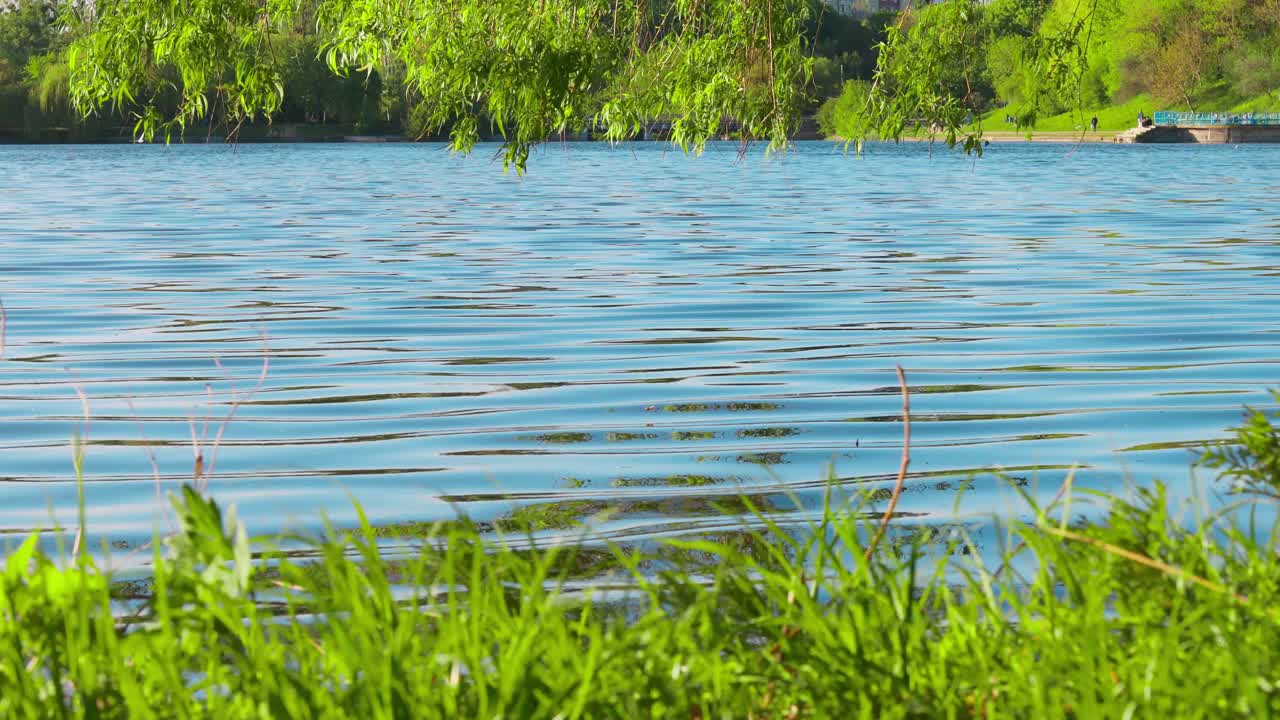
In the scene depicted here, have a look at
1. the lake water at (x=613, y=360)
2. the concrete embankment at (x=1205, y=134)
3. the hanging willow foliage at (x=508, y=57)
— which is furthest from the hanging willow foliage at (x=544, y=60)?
the concrete embankment at (x=1205, y=134)

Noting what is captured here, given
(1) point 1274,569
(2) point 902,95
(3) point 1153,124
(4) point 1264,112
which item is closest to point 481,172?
(2) point 902,95

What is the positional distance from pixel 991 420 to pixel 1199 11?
95025mm

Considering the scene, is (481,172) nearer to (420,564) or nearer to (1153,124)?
(420,564)

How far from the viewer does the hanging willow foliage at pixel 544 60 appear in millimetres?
9812

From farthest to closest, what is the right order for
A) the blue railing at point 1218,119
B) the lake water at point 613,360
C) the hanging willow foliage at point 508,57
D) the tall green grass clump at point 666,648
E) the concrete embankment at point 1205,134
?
the blue railing at point 1218,119, the concrete embankment at point 1205,134, the hanging willow foliage at point 508,57, the lake water at point 613,360, the tall green grass clump at point 666,648

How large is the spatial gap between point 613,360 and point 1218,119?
106 metres

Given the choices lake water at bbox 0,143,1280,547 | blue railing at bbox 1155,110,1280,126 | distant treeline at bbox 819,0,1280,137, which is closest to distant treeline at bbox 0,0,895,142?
distant treeline at bbox 819,0,1280,137

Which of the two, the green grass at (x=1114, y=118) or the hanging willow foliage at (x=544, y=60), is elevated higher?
the hanging willow foliage at (x=544, y=60)

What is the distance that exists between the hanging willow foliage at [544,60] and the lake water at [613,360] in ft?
5.47

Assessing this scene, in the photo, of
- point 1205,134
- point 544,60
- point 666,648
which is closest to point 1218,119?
point 1205,134

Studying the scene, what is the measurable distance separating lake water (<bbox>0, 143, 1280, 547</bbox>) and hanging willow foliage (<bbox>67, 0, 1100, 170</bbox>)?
5.47ft

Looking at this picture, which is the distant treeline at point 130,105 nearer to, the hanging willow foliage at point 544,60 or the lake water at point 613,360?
the lake water at point 613,360

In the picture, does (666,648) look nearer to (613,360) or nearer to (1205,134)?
(613,360)

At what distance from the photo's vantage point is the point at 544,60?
→ 9.72m
